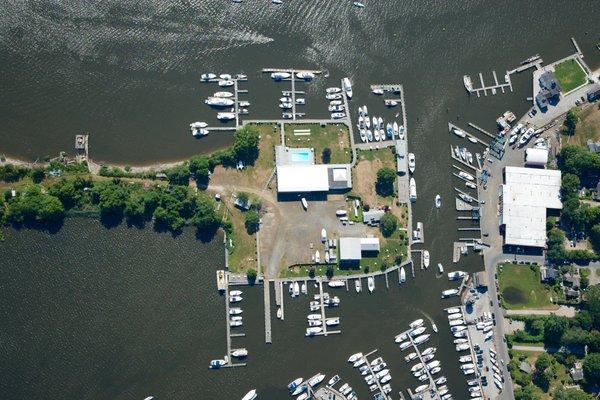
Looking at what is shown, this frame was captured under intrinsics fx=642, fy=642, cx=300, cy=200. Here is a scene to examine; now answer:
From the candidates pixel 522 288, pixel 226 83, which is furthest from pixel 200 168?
pixel 522 288

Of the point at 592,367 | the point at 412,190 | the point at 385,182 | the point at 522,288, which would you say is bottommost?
the point at 592,367

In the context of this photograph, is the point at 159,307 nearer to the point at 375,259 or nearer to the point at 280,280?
the point at 280,280

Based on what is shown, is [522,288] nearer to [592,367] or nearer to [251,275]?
[592,367]

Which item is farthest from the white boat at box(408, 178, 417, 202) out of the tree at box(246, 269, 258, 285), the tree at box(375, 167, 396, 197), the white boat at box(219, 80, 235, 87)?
the white boat at box(219, 80, 235, 87)

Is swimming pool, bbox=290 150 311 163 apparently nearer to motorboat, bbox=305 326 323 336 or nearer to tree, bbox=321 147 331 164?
tree, bbox=321 147 331 164

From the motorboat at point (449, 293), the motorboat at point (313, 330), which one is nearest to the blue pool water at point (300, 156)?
the motorboat at point (313, 330)

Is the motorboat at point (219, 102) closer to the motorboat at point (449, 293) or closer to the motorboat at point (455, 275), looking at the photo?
the motorboat at point (455, 275)
